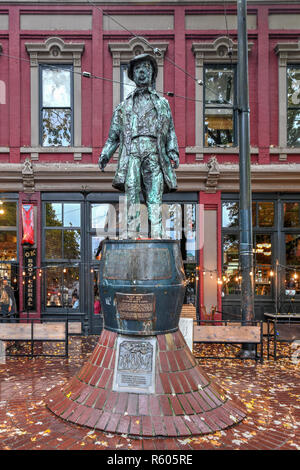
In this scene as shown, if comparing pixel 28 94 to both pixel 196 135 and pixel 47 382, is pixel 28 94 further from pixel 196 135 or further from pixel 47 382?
pixel 47 382

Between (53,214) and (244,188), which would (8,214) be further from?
(244,188)

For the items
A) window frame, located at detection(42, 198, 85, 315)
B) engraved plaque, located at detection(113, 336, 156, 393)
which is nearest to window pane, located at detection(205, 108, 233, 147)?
window frame, located at detection(42, 198, 85, 315)

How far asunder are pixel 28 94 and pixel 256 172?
7395mm

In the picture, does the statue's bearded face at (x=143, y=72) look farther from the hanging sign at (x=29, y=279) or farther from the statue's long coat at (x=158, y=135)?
the hanging sign at (x=29, y=279)

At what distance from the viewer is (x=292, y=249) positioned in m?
11.3

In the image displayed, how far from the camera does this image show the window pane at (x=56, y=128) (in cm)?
1145

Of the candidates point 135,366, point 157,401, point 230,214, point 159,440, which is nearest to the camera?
point 159,440

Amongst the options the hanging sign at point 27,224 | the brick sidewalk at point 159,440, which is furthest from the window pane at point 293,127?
the hanging sign at point 27,224

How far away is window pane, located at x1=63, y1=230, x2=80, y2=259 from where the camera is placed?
11.1m

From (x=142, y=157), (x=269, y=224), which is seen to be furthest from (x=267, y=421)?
(x=269, y=224)

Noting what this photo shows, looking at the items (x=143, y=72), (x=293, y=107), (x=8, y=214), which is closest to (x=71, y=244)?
(x=8, y=214)

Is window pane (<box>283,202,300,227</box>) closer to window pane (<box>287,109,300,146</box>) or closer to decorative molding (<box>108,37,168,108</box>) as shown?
window pane (<box>287,109,300,146</box>)

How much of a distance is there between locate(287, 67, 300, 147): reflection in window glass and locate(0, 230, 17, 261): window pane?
30.2 ft

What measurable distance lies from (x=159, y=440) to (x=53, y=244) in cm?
816
